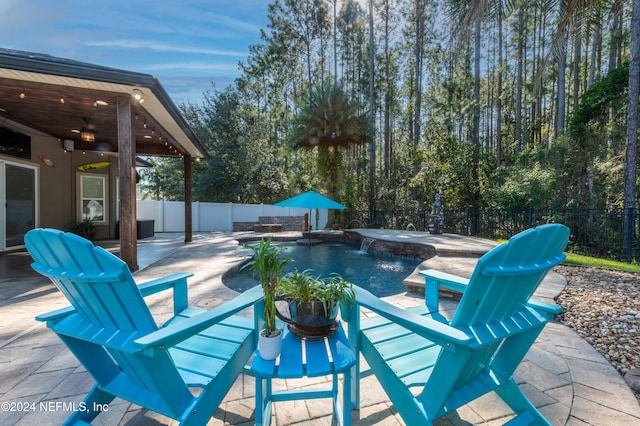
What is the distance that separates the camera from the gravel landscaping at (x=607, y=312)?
6.97 ft

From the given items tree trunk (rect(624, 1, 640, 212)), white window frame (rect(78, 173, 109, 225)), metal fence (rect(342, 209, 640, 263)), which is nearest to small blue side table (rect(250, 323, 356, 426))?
metal fence (rect(342, 209, 640, 263))

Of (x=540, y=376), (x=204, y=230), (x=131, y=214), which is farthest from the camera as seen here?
(x=204, y=230)

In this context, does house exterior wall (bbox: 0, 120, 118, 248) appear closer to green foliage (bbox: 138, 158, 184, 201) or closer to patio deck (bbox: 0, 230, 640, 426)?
patio deck (bbox: 0, 230, 640, 426)

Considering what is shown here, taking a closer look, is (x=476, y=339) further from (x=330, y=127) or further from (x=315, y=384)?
(x=330, y=127)

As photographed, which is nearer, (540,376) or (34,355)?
(540,376)

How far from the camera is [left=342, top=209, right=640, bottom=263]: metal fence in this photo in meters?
5.41

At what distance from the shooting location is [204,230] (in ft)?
43.8

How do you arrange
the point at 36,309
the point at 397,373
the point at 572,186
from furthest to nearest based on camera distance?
the point at 572,186
the point at 36,309
the point at 397,373

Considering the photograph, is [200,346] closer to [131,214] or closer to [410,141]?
[131,214]

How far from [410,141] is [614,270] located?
10.8 meters

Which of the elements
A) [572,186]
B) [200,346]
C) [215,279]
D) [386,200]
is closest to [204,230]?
[386,200]

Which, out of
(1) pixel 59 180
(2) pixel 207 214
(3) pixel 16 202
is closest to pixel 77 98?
(3) pixel 16 202

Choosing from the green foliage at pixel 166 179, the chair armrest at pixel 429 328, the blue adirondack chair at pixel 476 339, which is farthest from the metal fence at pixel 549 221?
the green foliage at pixel 166 179

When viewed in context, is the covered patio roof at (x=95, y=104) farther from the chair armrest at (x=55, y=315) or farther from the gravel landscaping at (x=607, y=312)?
the gravel landscaping at (x=607, y=312)
